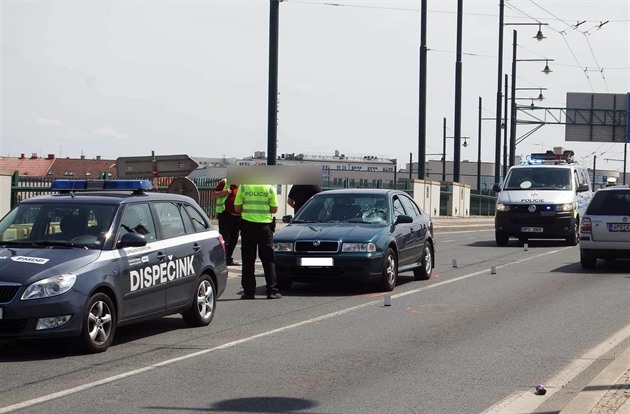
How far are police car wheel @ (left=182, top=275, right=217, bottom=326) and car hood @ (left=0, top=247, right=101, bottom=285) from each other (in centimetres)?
194

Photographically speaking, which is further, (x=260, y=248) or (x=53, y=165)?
(x=53, y=165)

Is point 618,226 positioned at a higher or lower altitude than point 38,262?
lower

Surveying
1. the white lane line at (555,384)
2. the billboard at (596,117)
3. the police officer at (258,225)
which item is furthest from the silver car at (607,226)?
the billboard at (596,117)

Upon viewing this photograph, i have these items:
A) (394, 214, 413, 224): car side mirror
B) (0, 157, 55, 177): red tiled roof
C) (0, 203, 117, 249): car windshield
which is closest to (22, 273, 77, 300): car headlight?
(0, 203, 117, 249): car windshield

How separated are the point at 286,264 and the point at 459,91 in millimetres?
36024

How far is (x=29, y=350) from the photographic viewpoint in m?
10.7

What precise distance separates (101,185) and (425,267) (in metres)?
7.47

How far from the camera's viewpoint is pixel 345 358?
1027cm

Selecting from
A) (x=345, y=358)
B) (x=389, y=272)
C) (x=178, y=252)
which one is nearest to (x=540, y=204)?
(x=389, y=272)

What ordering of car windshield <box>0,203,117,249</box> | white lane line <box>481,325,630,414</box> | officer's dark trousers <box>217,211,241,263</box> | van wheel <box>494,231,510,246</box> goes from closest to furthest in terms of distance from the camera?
white lane line <box>481,325,630,414</box> → car windshield <box>0,203,117,249</box> → officer's dark trousers <box>217,211,241,263</box> → van wheel <box>494,231,510,246</box>

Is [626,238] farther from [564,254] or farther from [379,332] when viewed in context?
[379,332]

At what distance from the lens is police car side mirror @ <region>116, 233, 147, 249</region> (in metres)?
10.9

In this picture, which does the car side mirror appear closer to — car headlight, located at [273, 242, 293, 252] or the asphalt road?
the asphalt road

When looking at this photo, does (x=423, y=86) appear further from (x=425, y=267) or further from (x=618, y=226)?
(x=425, y=267)
